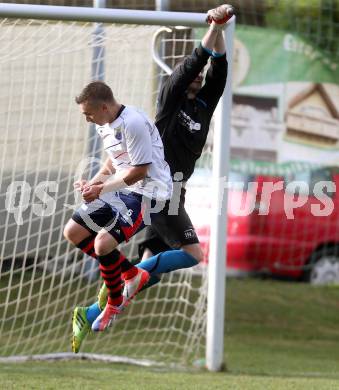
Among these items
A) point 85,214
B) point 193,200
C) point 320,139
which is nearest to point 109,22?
point 85,214

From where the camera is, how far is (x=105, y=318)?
6.94 m

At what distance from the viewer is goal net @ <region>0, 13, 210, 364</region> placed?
9031mm

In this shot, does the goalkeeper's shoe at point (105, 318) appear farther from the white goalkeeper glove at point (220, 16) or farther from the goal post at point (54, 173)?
the white goalkeeper glove at point (220, 16)

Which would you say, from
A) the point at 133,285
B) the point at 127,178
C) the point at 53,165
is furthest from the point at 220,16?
the point at 53,165

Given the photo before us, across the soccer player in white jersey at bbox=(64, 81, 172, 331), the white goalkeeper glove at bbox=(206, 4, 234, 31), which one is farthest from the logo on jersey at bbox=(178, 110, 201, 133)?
the white goalkeeper glove at bbox=(206, 4, 234, 31)

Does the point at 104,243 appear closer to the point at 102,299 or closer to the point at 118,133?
the point at 102,299

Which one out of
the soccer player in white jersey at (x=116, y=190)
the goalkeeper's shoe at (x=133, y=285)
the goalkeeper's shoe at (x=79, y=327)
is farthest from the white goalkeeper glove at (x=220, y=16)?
the goalkeeper's shoe at (x=79, y=327)

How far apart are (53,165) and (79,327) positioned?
2896mm

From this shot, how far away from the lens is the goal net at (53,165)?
903 centimetres

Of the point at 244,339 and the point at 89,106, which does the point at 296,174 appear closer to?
the point at 244,339

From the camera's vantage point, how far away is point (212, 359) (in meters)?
8.90

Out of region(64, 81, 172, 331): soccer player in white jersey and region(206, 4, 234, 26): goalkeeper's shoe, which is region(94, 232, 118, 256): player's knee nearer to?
region(64, 81, 172, 331): soccer player in white jersey

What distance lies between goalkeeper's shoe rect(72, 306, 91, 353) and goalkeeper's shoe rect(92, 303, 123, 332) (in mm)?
101

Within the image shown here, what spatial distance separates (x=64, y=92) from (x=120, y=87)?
0.53 m
